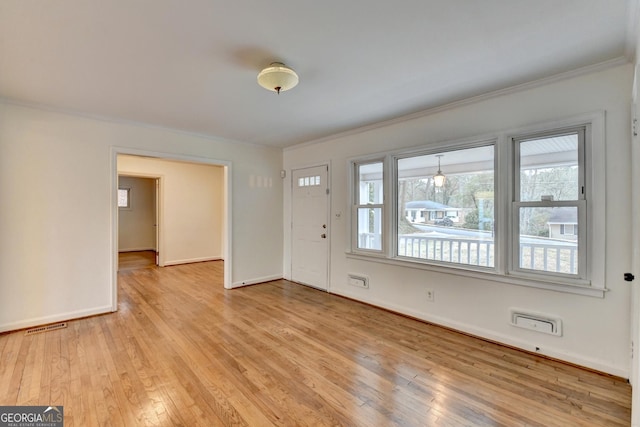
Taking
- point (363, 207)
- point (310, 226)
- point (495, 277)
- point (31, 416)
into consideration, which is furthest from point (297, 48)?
point (310, 226)

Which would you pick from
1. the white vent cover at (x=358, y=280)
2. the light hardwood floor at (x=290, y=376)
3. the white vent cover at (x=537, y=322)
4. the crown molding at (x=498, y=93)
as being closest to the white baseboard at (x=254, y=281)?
the light hardwood floor at (x=290, y=376)

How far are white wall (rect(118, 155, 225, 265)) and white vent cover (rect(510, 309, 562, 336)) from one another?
6.47m

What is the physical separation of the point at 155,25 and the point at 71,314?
3423 millimetres

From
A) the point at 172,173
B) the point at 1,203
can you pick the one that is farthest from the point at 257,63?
the point at 172,173

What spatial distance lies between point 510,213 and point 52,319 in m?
5.05

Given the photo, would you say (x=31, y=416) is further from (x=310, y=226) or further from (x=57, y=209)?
(x=310, y=226)

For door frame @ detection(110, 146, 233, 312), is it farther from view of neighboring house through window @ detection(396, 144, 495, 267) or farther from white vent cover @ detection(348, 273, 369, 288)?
view of neighboring house through window @ detection(396, 144, 495, 267)

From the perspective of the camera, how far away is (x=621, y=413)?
1839mm

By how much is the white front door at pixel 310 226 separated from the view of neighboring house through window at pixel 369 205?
1.96 ft

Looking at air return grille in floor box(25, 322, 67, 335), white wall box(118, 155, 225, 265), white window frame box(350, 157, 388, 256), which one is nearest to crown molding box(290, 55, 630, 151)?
white window frame box(350, 157, 388, 256)

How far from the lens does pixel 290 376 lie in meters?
2.26

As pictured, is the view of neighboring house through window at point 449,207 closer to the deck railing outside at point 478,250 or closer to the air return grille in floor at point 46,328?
the deck railing outside at point 478,250

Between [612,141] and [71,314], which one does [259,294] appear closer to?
[71,314]

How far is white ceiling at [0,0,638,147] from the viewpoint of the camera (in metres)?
1.68
